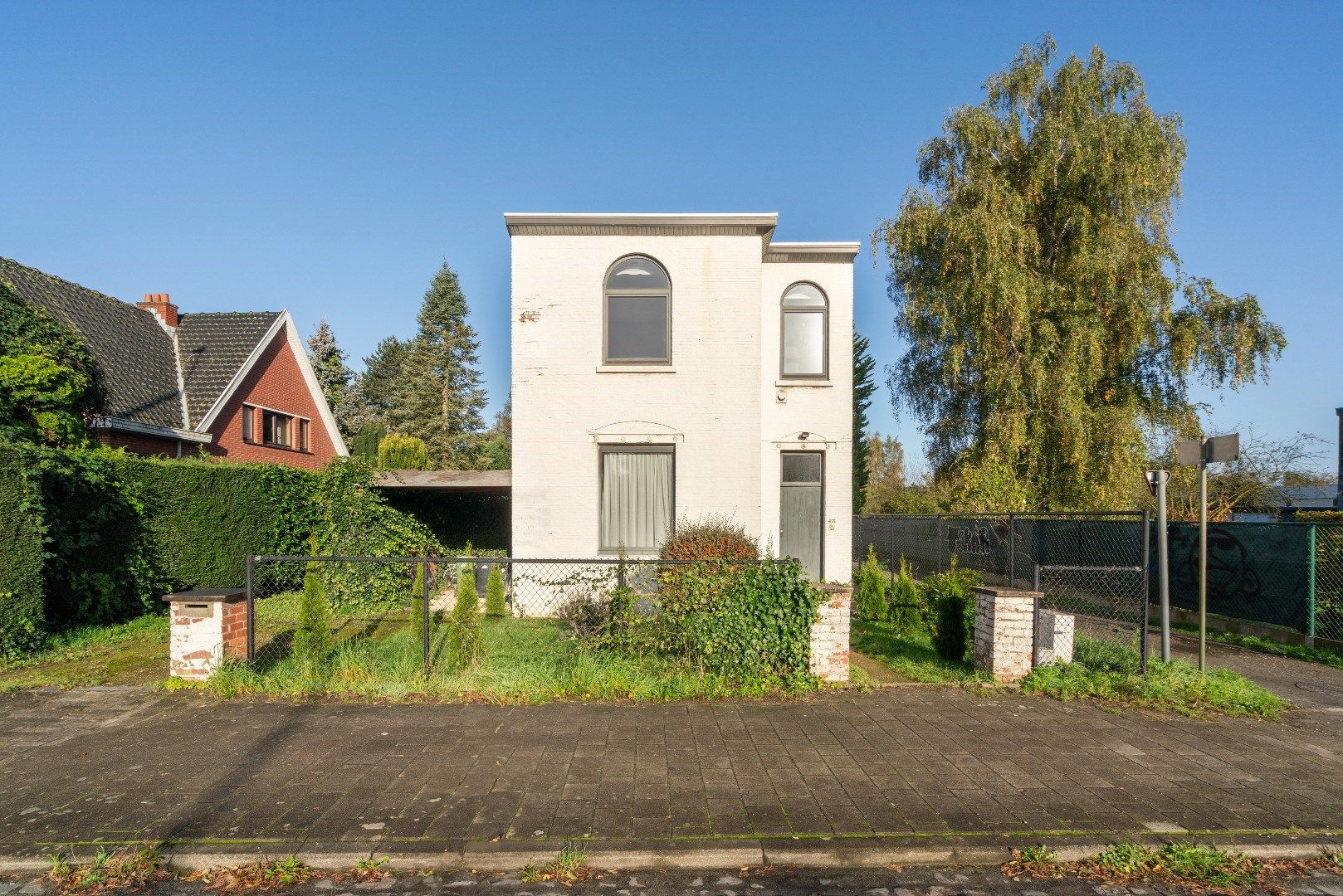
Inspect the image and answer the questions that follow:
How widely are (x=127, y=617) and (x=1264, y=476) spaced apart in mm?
25318

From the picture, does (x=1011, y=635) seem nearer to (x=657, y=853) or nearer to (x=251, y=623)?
(x=657, y=853)

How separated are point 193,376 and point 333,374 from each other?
26673 mm

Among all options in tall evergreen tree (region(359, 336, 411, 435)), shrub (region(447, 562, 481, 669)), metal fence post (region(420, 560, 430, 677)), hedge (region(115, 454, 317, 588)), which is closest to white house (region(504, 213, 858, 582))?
shrub (region(447, 562, 481, 669))

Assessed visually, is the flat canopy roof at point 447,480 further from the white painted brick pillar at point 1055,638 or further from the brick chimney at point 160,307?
the brick chimney at point 160,307

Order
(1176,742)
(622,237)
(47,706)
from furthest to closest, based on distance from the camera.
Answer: (622,237) → (47,706) → (1176,742)

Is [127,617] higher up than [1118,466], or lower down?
lower down

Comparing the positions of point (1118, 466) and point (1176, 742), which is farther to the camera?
point (1118, 466)

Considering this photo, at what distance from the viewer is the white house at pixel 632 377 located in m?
11.8

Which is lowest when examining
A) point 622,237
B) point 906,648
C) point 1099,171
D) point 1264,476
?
point 906,648

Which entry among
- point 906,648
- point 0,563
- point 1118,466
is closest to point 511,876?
point 906,648

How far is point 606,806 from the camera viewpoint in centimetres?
459

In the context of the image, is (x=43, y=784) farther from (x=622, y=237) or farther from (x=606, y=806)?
(x=622, y=237)

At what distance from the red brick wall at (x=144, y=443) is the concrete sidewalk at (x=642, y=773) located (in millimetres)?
9920

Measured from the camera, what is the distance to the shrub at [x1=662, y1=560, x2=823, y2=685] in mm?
7070
